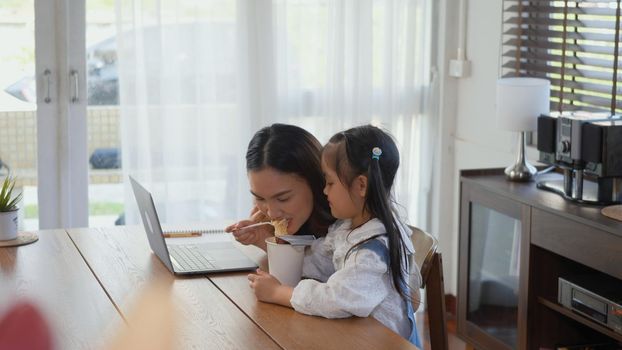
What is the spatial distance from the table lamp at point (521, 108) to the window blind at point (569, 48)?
20cm

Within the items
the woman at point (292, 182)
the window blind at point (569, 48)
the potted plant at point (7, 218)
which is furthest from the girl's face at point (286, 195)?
the window blind at point (569, 48)

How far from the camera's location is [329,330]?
65.8 inches

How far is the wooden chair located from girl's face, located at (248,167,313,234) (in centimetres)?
30

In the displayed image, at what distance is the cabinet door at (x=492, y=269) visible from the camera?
3.10m

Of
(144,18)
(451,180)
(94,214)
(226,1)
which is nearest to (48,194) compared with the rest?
(94,214)

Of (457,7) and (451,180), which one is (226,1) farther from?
(451,180)

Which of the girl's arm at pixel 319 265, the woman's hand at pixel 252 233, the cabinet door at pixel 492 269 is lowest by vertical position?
the cabinet door at pixel 492 269

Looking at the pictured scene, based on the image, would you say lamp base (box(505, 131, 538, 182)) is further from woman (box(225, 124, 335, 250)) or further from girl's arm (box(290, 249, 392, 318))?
girl's arm (box(290, 249, 392, 318))

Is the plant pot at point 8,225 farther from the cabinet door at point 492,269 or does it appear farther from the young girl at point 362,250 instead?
the cabinet door at point 492,269

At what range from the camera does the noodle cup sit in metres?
1.90

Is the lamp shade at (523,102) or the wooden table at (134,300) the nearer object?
the wooden table at (134,300)

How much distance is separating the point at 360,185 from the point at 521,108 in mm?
1545

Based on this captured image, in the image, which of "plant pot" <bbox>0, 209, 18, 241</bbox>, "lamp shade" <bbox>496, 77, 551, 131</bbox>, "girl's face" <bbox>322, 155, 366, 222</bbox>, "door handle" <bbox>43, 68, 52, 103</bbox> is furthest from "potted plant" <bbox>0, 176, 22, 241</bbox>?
"lamp shade" <bbox>496, 77, 551, 131</bbox>

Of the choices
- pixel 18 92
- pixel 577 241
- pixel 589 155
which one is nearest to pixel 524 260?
pixel 577 241
